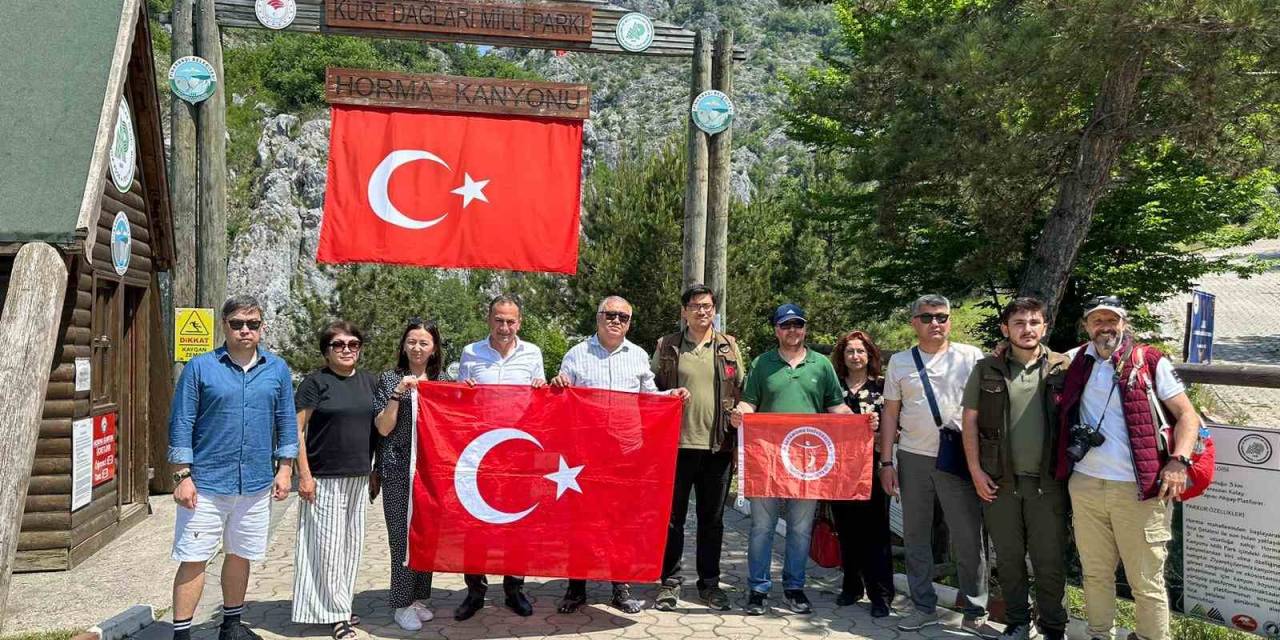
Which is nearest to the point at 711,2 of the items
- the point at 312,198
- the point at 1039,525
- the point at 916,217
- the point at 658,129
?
the point at 658,129

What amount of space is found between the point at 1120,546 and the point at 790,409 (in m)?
2.05

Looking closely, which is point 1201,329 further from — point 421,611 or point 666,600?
point 421,611

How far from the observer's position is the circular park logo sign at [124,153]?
832 centimetres

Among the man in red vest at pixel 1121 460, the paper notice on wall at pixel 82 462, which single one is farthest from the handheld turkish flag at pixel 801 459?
the paper notice on wall at pixel 82 462

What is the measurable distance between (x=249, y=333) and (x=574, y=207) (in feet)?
14.2

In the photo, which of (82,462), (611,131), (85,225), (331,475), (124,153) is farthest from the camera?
(611,131)

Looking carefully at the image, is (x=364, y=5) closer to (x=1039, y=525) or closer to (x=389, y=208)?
(x=389, y=208)

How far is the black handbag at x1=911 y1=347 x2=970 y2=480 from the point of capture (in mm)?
5574

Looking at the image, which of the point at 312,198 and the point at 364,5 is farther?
the point at 312,198

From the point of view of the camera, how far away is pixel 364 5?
349 inches

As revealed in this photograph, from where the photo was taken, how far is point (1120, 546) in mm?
4934

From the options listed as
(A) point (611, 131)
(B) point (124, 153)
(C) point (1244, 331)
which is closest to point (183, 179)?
(B) point (124, 153)

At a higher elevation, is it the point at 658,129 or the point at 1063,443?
the point at 658,129

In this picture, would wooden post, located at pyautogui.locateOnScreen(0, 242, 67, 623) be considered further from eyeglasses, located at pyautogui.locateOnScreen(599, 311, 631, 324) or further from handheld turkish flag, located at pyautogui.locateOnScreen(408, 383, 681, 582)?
eyeglasses, located at pyautogui.locateOnScreen(599, 311, 631, 324)
